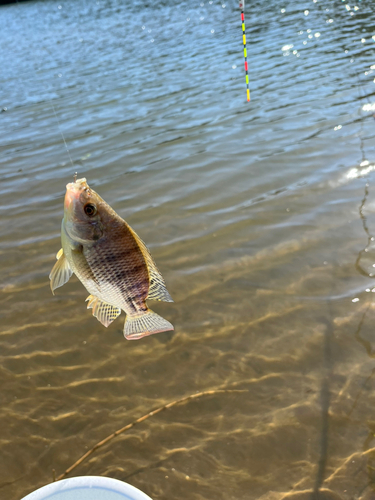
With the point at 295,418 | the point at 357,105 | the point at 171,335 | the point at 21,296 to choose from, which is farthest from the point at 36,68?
the point at 295,418

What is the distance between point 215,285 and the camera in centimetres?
504

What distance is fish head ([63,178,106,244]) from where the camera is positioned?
177cm

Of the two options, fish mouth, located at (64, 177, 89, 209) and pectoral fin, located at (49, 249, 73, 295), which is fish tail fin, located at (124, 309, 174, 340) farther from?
→ fish mouth, located at (64, 177, 89, 209)

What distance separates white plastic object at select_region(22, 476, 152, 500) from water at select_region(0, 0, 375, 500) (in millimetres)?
791

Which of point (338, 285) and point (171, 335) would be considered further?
point (338, 285)

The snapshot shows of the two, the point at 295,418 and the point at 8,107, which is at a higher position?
the point at 8,107

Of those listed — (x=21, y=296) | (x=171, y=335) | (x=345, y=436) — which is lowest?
(x=345, y=436)

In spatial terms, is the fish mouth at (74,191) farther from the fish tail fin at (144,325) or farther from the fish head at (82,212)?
the fish tail fin at (144,325)

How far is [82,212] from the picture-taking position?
5.83 ft

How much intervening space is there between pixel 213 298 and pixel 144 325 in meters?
2.93

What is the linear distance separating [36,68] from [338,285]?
16376 millimetres

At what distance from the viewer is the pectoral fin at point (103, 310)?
2.00m

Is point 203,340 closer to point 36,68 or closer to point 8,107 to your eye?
point 8,107

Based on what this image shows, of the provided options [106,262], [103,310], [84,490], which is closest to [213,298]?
[84,490]
